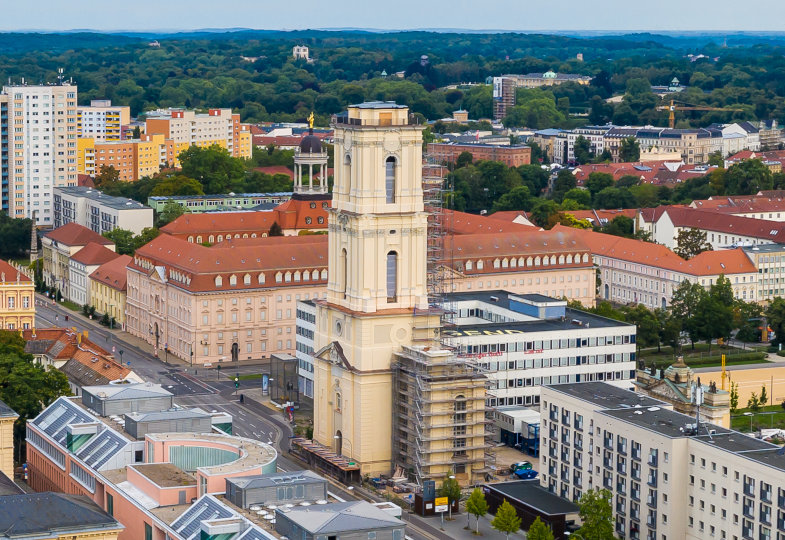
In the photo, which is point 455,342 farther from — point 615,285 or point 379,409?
point 615,285

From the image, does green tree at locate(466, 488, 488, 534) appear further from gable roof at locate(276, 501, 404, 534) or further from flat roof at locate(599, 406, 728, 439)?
gable roof at locate(276, 501, 404, 534)

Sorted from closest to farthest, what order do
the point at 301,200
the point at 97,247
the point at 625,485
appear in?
the point at 625,485
the point at 97,247
the point at 301,200

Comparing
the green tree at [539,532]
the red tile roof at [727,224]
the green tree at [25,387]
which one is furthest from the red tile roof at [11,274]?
the red tile roof at [727,224]

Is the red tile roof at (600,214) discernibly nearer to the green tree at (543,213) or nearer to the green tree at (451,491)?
the green tree at (543,213)

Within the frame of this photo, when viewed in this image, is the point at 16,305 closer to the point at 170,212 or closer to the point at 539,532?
the point at 170,212

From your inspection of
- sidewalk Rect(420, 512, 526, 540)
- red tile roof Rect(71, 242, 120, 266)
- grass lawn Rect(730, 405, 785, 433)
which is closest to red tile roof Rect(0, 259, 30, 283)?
red tile roof Rect(71, 242, 120, 266)

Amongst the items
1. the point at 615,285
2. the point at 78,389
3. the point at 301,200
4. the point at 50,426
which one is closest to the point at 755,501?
the point at 50,426

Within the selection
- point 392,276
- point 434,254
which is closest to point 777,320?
point 434,254
